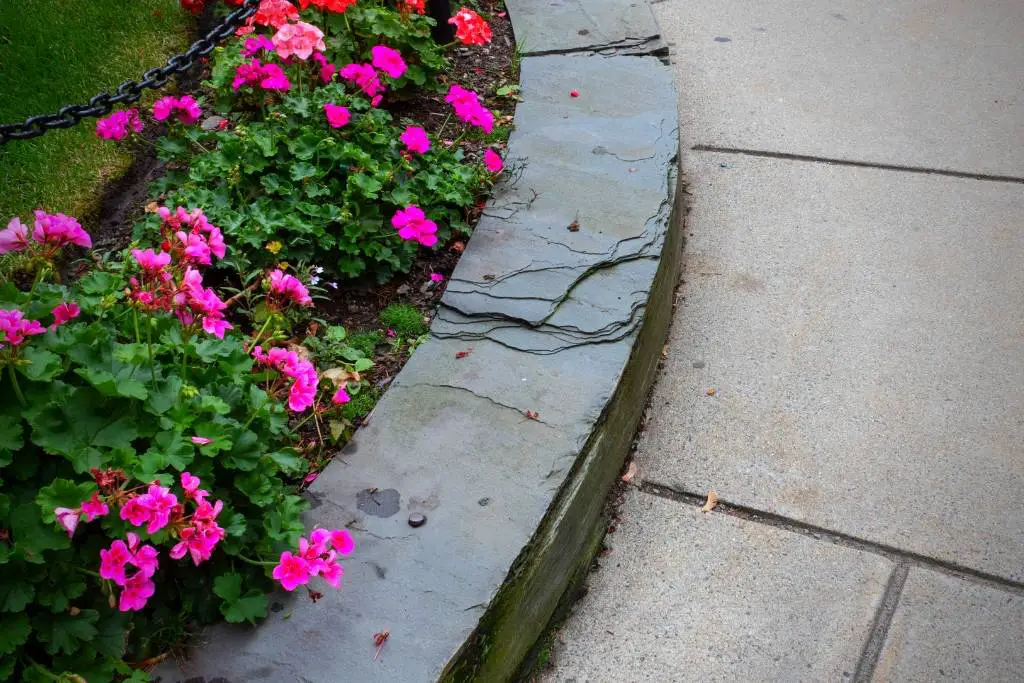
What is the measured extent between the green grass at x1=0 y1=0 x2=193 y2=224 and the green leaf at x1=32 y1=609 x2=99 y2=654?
5.37 ft

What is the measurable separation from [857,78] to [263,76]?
9.41 feet

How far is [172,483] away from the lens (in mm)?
1774

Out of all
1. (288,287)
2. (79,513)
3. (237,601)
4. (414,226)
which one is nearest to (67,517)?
(79,513)

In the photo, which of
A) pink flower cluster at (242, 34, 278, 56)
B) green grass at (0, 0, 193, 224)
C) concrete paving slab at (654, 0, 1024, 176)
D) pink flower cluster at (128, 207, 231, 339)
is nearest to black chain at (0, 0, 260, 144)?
pink flower cluster at (128, 207, 231, 339)

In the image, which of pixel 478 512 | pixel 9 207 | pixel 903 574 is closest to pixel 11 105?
pixel 9 207

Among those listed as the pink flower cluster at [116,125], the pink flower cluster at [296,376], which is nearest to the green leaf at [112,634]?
the pink flower cluster at [296,376]

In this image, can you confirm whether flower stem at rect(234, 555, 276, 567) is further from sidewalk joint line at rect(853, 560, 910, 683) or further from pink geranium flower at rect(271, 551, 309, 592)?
sidewalk joint line at rect(853, 560, 910, 683)

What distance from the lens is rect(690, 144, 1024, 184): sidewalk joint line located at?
12.6 feet

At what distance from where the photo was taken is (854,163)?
3.91m

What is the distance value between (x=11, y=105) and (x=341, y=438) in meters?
1.98

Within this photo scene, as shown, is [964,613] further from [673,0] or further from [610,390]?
[673,0]

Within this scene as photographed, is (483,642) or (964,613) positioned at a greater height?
(483,642)

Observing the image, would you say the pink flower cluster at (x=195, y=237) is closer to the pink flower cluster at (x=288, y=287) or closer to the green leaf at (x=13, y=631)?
the pink flower cluster at (x=288, y=287)

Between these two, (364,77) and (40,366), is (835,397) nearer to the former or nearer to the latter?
(364,77)
